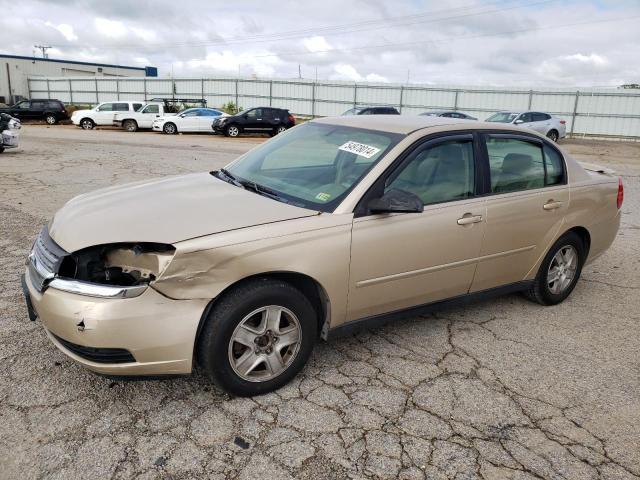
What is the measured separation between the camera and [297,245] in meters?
3.02

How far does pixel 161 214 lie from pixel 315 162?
1320 millimetres

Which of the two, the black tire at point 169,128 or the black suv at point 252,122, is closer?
the black suv at point 252,122

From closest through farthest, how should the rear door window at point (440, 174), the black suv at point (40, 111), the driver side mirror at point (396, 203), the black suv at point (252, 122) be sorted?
1. the driver side mirror at point (396, 203)
2. the rear door window at point (440, 174)
3. the black suv at point (252, 122)
4. the black suv at point (40, 111)

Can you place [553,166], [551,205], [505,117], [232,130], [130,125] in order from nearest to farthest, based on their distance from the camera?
[551,205] < [553,166] < [505,117] < [232,130] < [130,125]

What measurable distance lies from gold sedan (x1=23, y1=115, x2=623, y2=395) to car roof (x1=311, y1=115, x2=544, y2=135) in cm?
2

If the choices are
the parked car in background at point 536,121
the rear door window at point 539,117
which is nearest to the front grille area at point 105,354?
the parked car in background at point 536,121

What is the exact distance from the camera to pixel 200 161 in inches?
571

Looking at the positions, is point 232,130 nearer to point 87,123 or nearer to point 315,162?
point 87,123

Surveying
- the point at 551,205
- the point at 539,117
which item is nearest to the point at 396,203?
the point at 551,205

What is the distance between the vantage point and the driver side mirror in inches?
126

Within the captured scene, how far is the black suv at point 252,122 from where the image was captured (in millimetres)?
25984

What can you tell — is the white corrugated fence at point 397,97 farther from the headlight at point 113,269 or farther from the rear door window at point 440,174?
the headlight at point 113,269

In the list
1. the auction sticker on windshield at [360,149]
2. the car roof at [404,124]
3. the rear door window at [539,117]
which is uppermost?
the car roof at [404,124]

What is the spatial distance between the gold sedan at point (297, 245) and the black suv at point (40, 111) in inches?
1236
